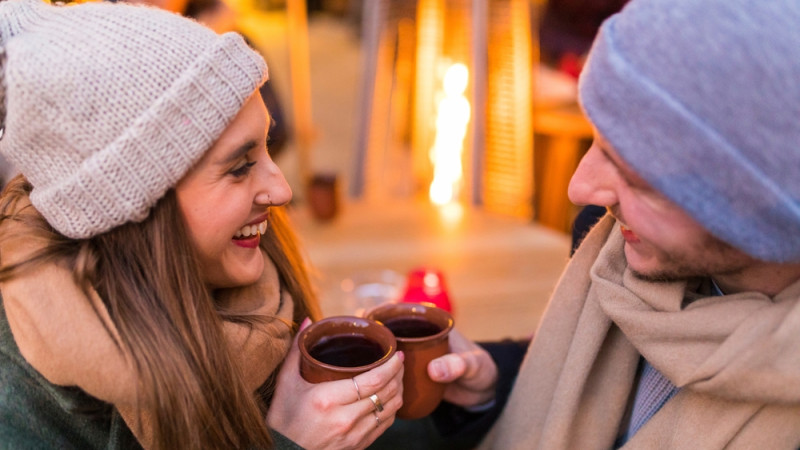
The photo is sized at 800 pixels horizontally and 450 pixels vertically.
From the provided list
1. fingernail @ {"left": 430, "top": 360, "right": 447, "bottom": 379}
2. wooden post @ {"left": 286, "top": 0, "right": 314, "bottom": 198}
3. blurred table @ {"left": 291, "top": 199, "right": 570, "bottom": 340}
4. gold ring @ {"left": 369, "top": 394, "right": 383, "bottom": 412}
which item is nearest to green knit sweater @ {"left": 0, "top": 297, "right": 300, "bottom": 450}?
gold ring @ {"left": 369, "top": 394, "right": 383, "bottom": 412}

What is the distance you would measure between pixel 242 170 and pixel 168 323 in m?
0.22

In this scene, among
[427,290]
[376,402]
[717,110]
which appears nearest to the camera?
[717,110]

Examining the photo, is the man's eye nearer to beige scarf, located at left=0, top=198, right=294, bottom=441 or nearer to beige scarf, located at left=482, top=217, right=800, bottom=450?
beige scarf, located at left=0, top=198, right=294, bottom=441

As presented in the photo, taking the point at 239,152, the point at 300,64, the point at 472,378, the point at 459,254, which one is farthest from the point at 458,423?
the point at 300,64

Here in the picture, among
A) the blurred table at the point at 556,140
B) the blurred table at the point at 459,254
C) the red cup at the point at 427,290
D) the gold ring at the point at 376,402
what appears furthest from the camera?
the blurred table at the point at 556,140

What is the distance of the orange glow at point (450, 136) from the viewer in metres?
2.24

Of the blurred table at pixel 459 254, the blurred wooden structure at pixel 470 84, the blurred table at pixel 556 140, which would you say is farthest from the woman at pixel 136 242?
the blurred table at pixel 556 140

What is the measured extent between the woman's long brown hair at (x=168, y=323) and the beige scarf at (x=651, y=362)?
0.46m

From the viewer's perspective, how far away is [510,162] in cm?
244

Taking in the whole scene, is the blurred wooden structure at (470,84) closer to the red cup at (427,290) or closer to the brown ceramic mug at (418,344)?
the red cup at (427,290)

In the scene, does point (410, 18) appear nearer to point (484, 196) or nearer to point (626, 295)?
point (484, 196)

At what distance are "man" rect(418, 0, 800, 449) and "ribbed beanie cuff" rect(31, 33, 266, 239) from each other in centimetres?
45

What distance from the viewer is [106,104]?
2.35 ft

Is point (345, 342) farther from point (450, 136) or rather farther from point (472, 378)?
point (450, 136)
